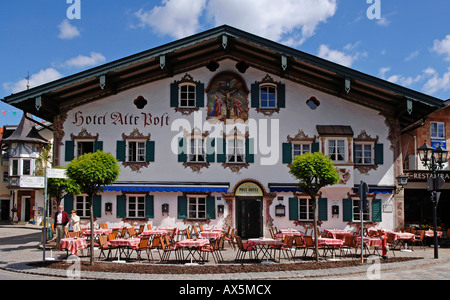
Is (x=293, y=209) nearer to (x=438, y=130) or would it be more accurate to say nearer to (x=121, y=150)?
(x=121, y=150)

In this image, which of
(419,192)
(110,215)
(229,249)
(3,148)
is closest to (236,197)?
(229,249)

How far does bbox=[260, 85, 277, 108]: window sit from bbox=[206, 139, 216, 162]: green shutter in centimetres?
276

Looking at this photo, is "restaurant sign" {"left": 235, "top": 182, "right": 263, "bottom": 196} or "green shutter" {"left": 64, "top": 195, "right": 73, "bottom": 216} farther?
"green shutter" {"left": 64, "top": 195, "right": 73, "bottom": 216}

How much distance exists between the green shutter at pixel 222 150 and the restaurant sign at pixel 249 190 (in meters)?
1.42

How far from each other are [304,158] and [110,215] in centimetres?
1001

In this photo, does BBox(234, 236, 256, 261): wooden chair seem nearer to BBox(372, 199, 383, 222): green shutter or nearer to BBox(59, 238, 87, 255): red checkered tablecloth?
BBox(59, 238, 87, 255): red checkered tablecloth

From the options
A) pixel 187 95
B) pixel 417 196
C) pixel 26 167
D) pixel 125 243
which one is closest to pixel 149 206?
pixel 187 95

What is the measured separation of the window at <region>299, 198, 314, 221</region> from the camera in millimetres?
19734

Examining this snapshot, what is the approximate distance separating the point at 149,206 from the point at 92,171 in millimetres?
7173

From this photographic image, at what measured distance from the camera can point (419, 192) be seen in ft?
76.9

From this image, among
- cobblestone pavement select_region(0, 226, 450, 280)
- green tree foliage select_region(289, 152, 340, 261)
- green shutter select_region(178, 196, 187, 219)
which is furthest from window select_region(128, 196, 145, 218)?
green tree foliage select_region(289, 152, 340, 261)

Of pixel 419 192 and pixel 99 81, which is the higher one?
pixel 99 81

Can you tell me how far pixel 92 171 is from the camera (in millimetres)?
12938

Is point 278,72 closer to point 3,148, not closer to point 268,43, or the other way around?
point 268,43
